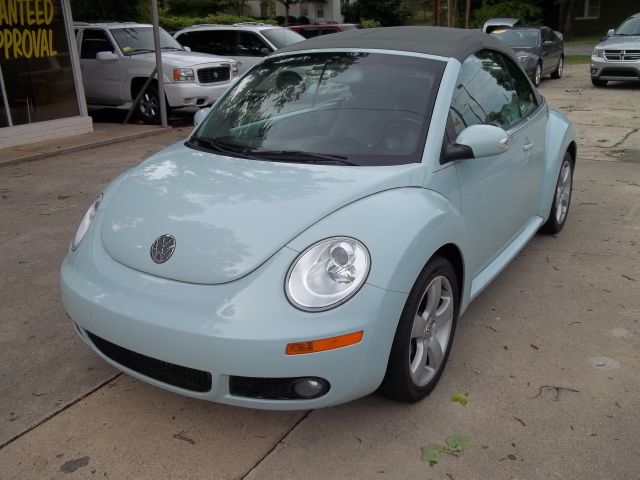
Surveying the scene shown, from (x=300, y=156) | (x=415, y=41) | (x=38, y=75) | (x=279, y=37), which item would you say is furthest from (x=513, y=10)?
(x=300, y=156)

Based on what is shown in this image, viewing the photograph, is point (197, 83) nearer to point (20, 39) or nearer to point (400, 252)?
point (20, 39)

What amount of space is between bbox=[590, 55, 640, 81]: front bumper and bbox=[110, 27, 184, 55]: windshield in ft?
31.7

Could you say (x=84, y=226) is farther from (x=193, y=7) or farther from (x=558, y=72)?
(x=193, y=7)

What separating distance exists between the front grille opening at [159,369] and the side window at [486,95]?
6.06ft

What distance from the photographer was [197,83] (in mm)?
11078

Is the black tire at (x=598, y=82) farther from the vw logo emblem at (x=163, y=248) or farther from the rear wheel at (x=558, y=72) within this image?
the vw logo emblem at (x=163, y=248)

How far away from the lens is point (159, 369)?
2.58 metres

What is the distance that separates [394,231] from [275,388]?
2.63 feet

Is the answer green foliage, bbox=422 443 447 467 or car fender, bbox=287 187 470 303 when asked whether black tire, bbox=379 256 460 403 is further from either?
green foliage, bbox=422 443 447 467

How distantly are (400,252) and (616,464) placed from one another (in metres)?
1.21

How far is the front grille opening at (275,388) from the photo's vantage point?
7.95ft

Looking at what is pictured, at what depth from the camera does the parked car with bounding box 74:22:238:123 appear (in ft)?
36.1

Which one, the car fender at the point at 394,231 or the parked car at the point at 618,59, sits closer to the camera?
the car fender at the point at 394,231

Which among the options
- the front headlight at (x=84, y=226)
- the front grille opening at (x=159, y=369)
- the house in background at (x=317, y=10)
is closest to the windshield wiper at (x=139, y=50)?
the front headlight at (x=84, y=226)
